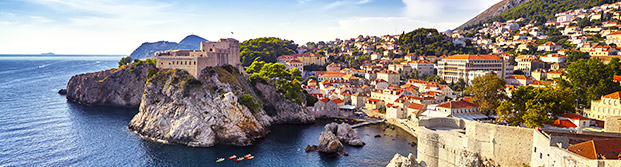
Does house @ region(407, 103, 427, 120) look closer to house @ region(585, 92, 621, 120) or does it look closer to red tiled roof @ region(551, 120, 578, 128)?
house @ region(585, 92, 621, 120)

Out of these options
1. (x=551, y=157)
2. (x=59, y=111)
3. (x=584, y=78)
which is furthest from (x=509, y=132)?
(x=59, y=111)

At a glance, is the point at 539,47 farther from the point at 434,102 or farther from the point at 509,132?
the point at 509,132

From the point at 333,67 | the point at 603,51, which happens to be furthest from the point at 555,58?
the point at 333,67

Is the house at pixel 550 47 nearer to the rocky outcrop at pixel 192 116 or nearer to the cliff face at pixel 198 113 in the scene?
the cliff face at pixel 198 113

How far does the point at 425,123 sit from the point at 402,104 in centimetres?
2082

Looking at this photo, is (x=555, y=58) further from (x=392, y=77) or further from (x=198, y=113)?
(x=198, y=113)

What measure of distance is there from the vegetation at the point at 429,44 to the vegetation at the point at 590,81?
150 feet

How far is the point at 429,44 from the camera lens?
9056 cm

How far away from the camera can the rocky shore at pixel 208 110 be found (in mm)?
36781

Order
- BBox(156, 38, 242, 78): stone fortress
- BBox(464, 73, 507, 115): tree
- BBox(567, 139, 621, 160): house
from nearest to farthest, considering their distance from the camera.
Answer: BBox(567, 139, 621, 160): house < BBox(464, 73, 507, 115): tree < BBox(156, 38, 242, 78): stone fortress

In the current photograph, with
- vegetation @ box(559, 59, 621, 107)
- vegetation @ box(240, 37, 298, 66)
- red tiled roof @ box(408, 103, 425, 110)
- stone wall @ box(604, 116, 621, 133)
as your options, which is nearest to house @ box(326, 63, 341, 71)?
vegetation @ box(240, 37, 298, 66)

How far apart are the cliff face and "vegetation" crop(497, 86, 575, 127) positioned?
74.1 feet

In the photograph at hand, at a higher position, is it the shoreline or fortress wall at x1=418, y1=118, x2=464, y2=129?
fortress wall at x1=418, y1=118, x2=464, y2=129

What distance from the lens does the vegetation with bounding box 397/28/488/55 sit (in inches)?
3393
